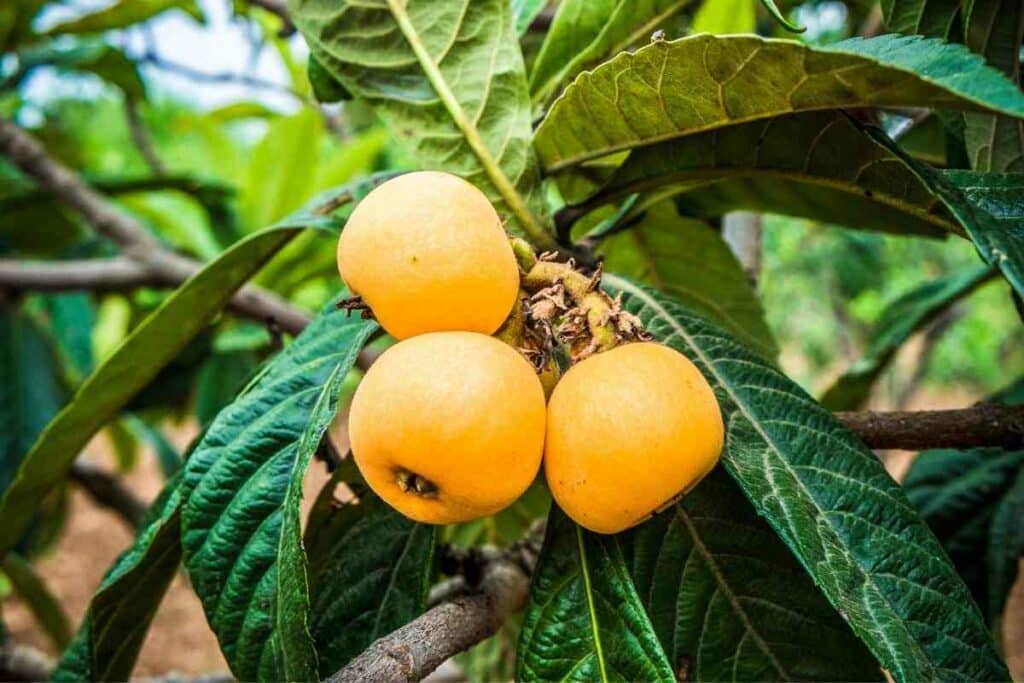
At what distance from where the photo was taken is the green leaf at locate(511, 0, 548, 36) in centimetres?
115

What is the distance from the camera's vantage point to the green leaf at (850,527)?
0.72m

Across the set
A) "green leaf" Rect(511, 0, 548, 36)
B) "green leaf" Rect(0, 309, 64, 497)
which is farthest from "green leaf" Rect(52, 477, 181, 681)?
"green leaf" Rect(0, 309, 64, 497)

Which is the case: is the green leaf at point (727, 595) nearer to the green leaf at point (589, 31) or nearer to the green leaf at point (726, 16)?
the green leaf at point (589, 31)

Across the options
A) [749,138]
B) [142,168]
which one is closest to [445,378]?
[749,138]

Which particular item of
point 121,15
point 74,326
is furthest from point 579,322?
point 74,326

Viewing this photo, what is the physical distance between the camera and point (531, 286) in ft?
2.62

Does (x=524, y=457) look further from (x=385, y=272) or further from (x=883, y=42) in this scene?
(x=883, y=42)

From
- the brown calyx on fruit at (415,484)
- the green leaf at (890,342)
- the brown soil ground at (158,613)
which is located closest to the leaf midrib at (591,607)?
the brown calyx on fruit at (415,484)

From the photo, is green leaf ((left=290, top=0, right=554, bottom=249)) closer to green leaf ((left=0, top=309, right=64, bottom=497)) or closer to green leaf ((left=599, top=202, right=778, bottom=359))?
green leaf ((left=599, top=202, right=778, bottom=359))

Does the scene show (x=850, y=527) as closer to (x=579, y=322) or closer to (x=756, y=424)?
(x=756, y=424)

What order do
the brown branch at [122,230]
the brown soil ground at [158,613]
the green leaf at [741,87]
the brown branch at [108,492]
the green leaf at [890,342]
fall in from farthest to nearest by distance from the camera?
the brown soil ground at [158,613] → the brown branch at [108,492] → the brown branch at [122,230] → the green leaf at [890,342] → the green leaf at [741,87]

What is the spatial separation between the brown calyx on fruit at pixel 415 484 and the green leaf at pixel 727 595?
12.9 inches

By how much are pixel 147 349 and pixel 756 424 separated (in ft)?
2.46

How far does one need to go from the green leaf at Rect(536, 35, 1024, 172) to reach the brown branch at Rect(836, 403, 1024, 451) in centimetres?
35
